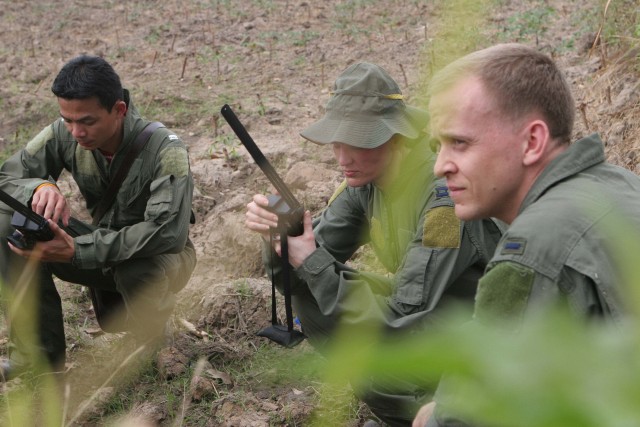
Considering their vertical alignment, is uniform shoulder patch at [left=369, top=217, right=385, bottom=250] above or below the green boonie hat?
below

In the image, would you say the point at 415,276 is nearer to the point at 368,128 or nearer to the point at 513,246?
the point at 368,128

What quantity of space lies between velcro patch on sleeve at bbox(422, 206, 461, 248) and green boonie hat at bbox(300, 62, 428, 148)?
0.33 m

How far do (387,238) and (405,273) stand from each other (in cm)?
34

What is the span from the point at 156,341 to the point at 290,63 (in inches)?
163

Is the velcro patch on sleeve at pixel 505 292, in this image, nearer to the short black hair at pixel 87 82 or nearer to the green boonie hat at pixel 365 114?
the green boonie hat at pixel 365 114

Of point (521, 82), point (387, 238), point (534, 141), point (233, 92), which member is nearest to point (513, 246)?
point (534, 141)

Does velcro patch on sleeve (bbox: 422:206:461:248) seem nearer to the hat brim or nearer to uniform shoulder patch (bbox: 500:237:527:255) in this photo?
the hat brim

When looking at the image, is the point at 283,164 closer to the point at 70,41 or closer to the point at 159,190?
the point at 159,190

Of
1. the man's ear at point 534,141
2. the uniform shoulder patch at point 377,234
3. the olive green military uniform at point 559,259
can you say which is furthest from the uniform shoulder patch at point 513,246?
the uniform shoulder patch at point 377,234

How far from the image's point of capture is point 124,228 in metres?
4.02

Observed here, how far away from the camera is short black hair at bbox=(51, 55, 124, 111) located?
3.82 metres

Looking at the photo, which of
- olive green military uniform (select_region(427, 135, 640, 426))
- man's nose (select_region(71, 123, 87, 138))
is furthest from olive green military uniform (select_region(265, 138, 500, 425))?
man's nose (select_region(71, 123, 87, 138))

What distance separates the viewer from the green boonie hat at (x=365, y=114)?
118 inches

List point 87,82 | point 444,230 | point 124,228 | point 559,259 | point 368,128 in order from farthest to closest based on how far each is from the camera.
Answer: point 124,228, point 87,82, point 368,128, point 444,230, point 559,259
